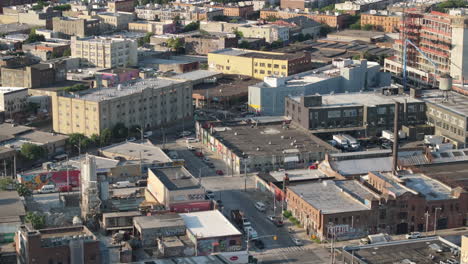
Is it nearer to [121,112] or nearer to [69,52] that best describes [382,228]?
[121,112]

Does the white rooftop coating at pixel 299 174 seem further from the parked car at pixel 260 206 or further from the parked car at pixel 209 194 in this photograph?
the parked car at pixel 209 194

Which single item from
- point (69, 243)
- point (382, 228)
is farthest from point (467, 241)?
point (69, 243)

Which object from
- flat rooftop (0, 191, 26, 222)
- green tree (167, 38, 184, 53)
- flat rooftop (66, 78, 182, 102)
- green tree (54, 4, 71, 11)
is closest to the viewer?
flat rooftop (0, 191, 26, 222)

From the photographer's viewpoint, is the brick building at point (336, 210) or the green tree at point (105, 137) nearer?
the brick building at point (336, 210)

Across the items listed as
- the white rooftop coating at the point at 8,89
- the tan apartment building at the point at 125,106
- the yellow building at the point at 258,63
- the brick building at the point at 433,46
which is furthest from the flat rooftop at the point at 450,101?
the white rooftop coating at the point at 8,89

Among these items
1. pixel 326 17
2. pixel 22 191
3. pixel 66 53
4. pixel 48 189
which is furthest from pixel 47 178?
pixel 326 17

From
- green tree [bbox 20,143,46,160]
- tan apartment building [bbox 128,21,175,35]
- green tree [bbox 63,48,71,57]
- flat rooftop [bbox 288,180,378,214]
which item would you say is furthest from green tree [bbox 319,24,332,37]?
flat rooftop [bbox 288,180,378,214]

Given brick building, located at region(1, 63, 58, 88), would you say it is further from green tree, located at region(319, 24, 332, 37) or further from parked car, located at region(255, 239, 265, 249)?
green tree, located at region(319, 24, 332, 37)
